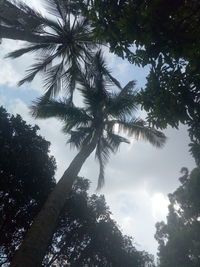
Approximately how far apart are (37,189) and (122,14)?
40.1ft

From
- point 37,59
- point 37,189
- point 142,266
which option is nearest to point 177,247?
point 142,266

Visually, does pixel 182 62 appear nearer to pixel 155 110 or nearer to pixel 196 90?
pixel 196 90

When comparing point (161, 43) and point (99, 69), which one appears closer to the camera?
point (161, 43)

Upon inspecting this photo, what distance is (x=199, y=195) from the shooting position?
24.2 meters

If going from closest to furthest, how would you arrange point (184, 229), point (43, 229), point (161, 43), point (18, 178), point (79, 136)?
1. point (161, 43)
2. point (43, 229)
3. point (79, 136)
4. point (18, 178)
5. point (184, 229)

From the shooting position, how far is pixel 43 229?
7.43 meters

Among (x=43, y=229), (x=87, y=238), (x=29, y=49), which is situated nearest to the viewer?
(x=43, y=229)

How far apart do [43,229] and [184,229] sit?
844 inches

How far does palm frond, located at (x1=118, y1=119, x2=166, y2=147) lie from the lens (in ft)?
43.5

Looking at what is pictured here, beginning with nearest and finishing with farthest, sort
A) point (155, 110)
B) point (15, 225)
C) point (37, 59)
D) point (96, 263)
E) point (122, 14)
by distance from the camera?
point (122, 14) < point (155, 110) < point (37, 59) < point (15, 225) < point (96, 263)

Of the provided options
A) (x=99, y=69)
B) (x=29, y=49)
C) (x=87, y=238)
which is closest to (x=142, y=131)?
(x=99, y=69)

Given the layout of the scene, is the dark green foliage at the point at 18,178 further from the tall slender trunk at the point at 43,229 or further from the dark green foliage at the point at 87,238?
the tall slender trunk at the point at 43,229

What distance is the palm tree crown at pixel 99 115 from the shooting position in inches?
504

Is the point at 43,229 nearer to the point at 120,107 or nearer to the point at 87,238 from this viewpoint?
the point at 120,107
